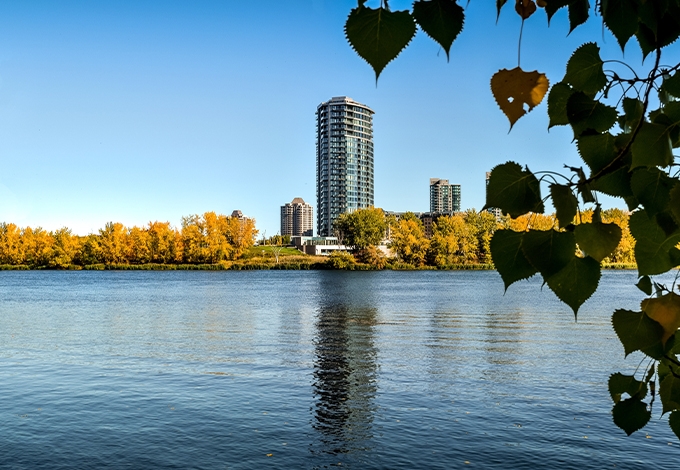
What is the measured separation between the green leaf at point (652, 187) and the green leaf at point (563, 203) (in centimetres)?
16

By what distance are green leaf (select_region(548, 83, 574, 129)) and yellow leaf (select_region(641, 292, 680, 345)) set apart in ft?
1.23

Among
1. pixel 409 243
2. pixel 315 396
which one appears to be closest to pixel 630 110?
pixel 315 396

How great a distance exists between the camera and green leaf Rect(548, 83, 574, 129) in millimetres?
1048

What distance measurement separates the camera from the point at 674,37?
97cm

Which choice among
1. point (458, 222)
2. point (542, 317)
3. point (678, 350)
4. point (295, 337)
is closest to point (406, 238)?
point (458, 222)

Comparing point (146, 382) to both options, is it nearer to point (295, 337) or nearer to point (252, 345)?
point (252, 345)

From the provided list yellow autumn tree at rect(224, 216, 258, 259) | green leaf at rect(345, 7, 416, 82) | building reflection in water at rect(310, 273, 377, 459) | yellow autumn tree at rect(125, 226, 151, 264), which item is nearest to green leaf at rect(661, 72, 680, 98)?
green leaf at rect(345, 7, 416, 82)

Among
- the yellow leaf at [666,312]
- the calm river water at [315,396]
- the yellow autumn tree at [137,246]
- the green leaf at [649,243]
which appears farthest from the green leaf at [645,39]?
the yellow autumn tree at [137,246]

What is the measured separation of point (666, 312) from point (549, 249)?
0.33 m

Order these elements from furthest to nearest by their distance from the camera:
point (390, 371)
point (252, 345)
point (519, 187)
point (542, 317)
Result: point (542, 317) → point (252, 345) → point (390, 371) → point (519, 187)

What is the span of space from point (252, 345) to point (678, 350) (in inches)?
1027

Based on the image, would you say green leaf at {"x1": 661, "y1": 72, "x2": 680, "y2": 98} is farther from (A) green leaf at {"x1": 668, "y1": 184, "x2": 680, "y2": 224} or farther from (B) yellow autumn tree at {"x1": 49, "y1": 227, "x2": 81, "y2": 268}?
(B) yellow autumn tree at {"x1": 49, "y1": 227, "x2": 81, "y2": 268}

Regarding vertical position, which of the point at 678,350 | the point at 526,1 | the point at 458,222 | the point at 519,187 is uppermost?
the point at 458,222

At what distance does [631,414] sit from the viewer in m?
Result: 1.32
